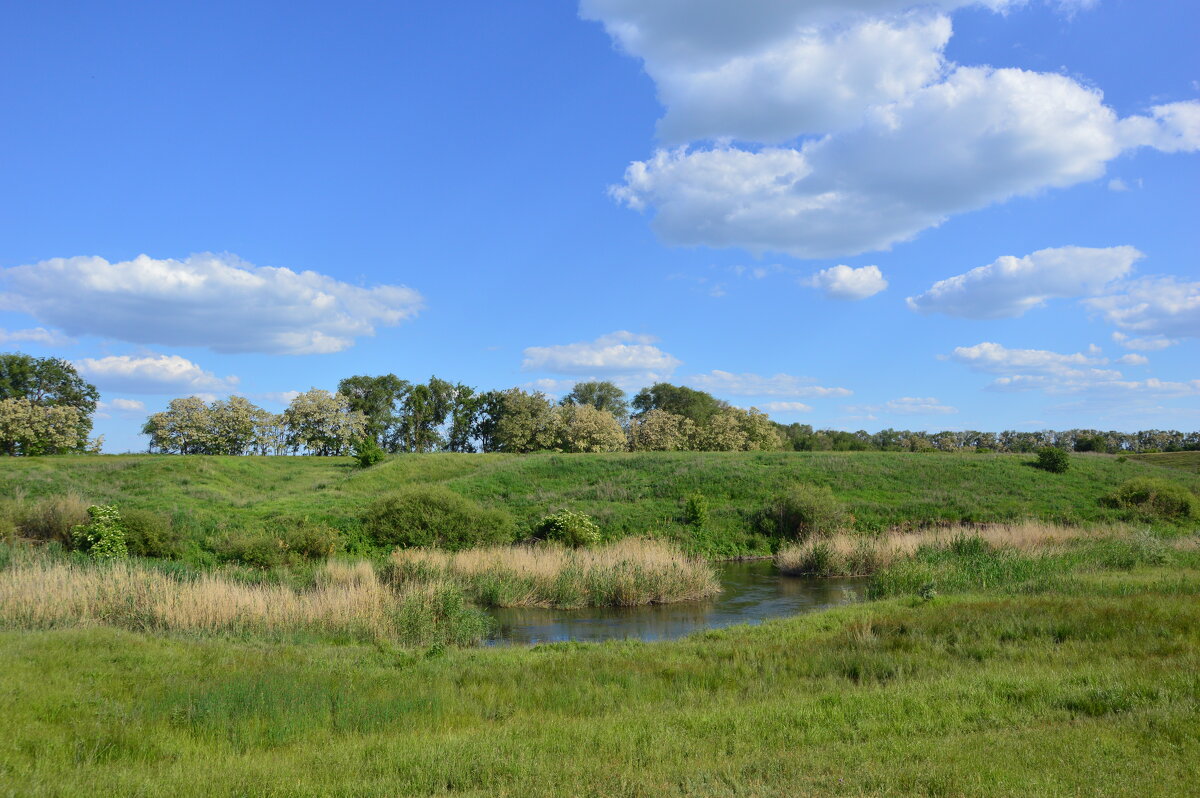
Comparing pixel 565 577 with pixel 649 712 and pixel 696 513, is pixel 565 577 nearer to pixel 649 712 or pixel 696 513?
pixel 649 712

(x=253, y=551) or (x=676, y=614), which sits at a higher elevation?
(x=253, y=551)

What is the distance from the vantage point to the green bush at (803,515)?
3600 cm

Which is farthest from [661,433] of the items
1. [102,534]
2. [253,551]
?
[102,534]

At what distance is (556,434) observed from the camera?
89562mm

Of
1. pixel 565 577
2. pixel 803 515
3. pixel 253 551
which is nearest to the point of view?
pixel 565 577

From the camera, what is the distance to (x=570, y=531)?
31.2 m

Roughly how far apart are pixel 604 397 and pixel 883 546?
8256cm

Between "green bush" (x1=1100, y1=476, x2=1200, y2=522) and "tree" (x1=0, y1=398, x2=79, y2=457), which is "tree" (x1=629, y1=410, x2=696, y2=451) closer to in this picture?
"green bush" (x1=1100, y1=476, x2=1200, y2=522)

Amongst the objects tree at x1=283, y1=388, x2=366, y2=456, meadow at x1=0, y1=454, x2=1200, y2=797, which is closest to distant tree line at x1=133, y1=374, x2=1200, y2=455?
tree at x1=283, y1=388, x2=366, y2=456

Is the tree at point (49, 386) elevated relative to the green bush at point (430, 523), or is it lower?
elevated

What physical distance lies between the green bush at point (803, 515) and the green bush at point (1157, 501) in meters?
14.5

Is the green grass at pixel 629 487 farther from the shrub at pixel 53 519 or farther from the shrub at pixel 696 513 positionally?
the shrub at pixel 53 519

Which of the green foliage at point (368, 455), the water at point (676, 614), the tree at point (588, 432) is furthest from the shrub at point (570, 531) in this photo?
the tree at point (588, 432)

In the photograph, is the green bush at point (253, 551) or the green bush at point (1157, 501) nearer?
the green bush at point (253, 551)
